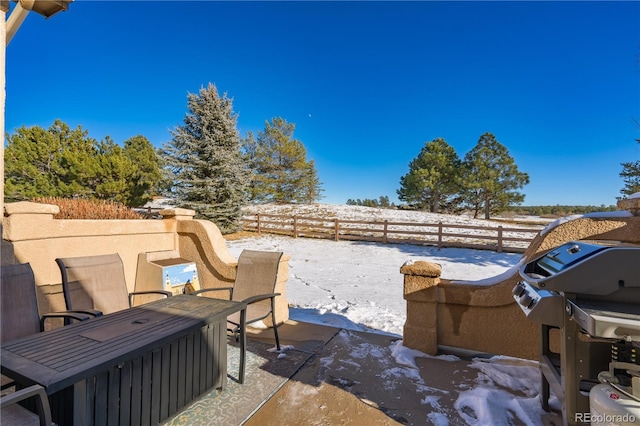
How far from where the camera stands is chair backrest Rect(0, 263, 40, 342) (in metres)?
1.89

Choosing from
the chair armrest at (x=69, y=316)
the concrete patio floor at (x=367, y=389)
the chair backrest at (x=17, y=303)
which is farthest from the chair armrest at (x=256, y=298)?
the chair backrest at (x=17, y=303)

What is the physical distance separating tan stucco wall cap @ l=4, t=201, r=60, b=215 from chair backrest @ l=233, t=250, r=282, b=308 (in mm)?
2033

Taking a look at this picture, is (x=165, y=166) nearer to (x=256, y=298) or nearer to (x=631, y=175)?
(x=256, y=298)

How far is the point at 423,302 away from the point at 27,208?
13.2 ft

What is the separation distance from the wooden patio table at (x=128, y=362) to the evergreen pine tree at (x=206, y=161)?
421 inches

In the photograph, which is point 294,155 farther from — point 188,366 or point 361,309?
point 188,366

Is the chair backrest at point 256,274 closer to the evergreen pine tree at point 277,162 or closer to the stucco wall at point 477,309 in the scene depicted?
the stucco wall at point 477,309

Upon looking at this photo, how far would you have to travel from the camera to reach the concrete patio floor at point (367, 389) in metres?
1.90

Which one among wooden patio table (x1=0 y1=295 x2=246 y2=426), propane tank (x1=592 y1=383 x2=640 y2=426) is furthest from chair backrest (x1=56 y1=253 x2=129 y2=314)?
propane tank (x1=592 y1=383 x2=640 y2=426)

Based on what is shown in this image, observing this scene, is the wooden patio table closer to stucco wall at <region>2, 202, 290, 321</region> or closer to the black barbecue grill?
stucco wall at <region>2, 202, 290, 321</region>

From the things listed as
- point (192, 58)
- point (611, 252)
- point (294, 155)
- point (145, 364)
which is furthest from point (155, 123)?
point (611, 252)

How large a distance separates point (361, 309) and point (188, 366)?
119 inches

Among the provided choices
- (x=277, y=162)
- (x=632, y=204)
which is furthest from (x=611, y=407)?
(x=277, y=162)

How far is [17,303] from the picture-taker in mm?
1961
